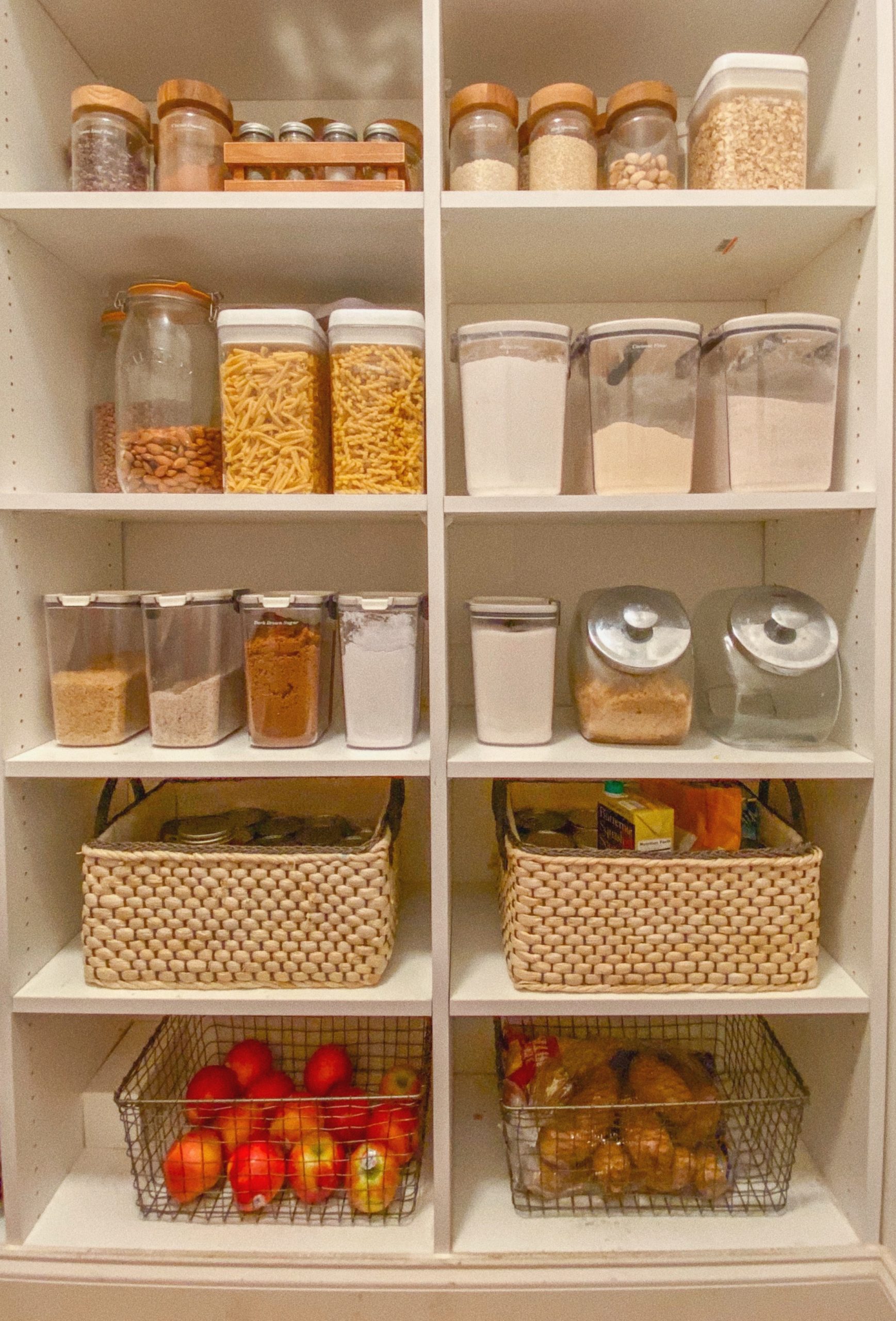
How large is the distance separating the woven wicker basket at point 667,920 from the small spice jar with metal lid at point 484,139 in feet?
3.36

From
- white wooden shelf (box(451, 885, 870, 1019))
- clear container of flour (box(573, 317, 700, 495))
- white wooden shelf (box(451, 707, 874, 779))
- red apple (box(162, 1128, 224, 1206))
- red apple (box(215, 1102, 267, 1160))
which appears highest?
clear container of flour (box(573, 317, 700, 495))

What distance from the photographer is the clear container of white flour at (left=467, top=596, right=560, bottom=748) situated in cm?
119

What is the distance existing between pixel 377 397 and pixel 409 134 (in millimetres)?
502

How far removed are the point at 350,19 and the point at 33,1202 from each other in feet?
6.53

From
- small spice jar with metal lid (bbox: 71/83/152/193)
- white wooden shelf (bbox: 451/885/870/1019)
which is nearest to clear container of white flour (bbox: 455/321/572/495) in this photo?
small spice jar with metal lid (bbox: 71/83/152/193)

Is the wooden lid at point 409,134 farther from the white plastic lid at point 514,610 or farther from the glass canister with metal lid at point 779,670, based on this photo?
the glass canister with metal lid at point 779,670

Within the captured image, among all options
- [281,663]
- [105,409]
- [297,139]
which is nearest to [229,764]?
[281,663]

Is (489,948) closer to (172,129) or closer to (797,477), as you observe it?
(797,477)

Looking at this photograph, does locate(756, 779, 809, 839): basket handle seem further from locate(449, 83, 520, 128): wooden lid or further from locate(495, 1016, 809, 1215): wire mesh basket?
locate(449, 83, 520, 128): wooden lid

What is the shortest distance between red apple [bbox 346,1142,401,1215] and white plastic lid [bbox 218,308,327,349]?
4.11ft

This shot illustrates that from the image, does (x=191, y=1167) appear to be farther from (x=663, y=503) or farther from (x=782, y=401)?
(x=782, y=401)

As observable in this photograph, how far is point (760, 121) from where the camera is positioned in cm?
114

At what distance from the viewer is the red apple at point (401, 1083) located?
1.34m

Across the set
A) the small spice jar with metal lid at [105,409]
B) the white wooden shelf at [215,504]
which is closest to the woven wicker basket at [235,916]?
the white wooden shelf at [215,504]
